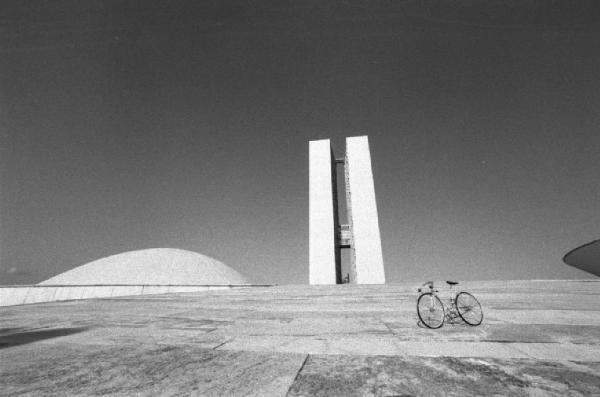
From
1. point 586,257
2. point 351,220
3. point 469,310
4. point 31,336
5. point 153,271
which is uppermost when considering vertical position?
point 351,220

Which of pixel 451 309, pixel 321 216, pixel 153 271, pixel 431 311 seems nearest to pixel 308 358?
pixel 431 311

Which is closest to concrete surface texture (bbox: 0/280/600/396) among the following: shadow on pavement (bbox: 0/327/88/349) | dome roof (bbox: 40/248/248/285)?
shadow on pavement (bbox: 0/327/88/349)

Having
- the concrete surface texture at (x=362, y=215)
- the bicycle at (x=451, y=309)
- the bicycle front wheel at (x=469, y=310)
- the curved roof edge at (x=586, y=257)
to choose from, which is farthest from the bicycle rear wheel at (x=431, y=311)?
the curved roof edge at (x=586, y=257)

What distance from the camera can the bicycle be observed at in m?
4.80

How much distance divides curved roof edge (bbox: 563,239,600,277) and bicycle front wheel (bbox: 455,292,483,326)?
63146mm

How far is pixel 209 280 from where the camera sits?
44.8 m

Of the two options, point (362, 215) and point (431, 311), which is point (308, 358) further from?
point (362, 215)

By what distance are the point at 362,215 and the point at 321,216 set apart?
215 inches

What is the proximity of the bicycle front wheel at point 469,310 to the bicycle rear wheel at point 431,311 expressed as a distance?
42 cm

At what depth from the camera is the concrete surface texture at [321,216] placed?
34062mm

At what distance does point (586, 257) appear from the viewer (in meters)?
53.1

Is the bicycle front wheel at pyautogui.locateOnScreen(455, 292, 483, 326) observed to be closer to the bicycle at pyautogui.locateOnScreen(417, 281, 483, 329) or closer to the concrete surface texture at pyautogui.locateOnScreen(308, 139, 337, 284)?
the bicycle at pyautogui.locateOnScreen(417, 281, 483, 329)

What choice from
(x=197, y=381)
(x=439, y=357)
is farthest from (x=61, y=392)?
(x=439, y=357)

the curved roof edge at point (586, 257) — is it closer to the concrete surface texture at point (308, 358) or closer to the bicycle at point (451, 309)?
the bicycle at point (451, 309)
